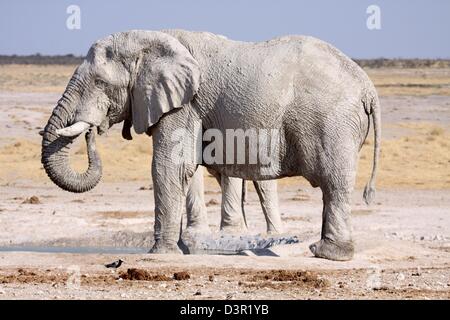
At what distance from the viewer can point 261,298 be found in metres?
10.8

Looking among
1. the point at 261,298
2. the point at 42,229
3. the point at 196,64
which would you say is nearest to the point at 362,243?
the point at 196,64

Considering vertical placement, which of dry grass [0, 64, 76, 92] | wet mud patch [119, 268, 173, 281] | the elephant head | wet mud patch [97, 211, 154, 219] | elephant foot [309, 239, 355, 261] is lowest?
dry grass [0, 64, 76, 92]

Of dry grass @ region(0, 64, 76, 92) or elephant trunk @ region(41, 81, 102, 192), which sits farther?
dry grass @ region(0, 64, 76, 92)

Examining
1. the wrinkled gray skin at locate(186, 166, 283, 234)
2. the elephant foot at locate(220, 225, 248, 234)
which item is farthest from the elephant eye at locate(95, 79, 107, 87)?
the elephant foot at locate(220, 225, 248, 234)

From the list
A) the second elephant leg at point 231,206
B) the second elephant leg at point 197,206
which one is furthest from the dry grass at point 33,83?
the second elephant leg at point 197,206

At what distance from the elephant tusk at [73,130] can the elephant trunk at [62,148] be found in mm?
133

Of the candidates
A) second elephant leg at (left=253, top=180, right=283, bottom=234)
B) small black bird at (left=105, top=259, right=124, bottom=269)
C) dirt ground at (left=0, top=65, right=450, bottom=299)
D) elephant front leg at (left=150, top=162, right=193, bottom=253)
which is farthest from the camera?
second elephant leg at (left=253, top=180, right=283, bottom=234)

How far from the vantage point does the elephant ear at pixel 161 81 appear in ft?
43.5

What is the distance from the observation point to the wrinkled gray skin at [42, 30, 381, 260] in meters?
13.0

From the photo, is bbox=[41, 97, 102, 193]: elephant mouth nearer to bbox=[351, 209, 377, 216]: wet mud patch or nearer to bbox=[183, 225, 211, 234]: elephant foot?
bbox=[183, 225, 211, 234]: elephant foot

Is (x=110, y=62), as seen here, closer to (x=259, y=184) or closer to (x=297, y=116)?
(x=297, y=116)

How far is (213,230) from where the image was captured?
1716cm

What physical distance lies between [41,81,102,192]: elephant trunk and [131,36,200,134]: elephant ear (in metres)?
0.54

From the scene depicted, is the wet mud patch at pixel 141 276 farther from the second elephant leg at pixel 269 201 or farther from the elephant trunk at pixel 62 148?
the second elephant leg at pixel 269 201
